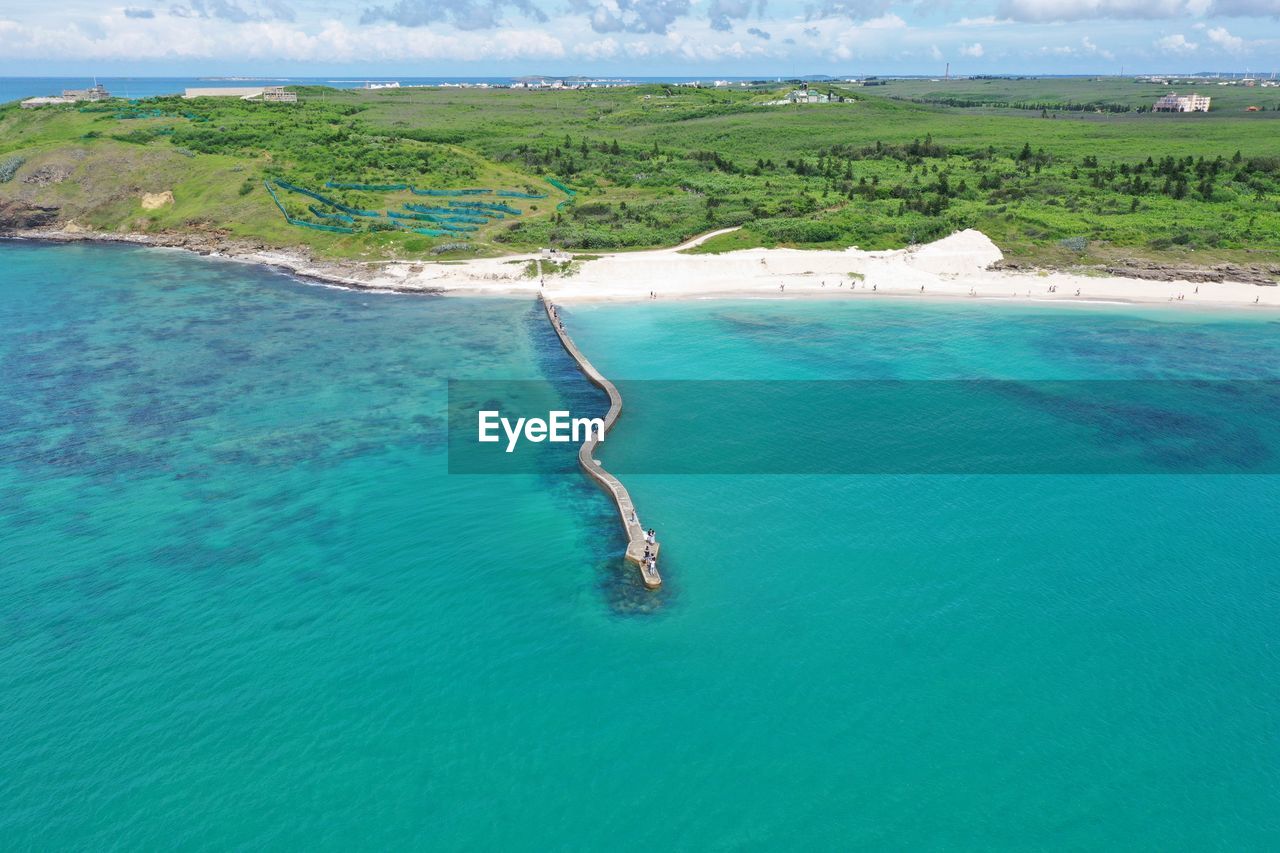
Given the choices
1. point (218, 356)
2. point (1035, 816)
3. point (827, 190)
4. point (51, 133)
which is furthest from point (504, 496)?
point (51, 133)

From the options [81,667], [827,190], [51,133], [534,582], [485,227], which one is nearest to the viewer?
[81,667]

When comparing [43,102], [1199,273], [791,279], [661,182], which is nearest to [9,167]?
[43,102]

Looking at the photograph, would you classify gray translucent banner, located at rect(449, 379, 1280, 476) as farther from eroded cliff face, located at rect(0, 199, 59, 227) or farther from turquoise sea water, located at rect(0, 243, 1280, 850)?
eroded cliff face, located at rect(0, 199, 59, 227)

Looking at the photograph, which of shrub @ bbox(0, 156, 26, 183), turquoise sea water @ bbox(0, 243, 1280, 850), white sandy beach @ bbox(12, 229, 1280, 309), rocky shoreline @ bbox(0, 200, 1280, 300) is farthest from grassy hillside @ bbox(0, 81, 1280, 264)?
turquoise sea water @ bbox(0, 243, 1280, 850)

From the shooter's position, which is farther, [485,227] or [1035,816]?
[485,227]

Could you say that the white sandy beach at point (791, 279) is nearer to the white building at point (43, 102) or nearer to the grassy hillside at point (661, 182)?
the grassy hillside at point (661, 182)

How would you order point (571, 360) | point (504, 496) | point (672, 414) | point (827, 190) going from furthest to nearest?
point (827, 190) < point (571, 360) < point (672, 414) < point (504, 496)

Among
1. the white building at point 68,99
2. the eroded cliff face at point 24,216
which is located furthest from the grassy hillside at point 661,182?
the white building at point 68,99

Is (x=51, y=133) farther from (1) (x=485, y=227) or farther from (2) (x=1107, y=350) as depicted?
(2) (x=1107, y=350)
